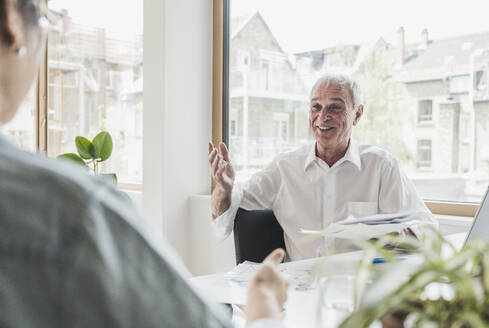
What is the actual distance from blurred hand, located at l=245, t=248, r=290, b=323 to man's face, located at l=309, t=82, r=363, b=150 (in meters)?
1.63

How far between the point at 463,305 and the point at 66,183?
0.49 metres

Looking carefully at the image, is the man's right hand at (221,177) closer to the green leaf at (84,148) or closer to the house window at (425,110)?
the house window at (425,110)

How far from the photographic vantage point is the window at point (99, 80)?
395cm

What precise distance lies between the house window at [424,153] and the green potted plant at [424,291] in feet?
6.55

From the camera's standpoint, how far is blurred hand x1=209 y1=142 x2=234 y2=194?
2.12 metres

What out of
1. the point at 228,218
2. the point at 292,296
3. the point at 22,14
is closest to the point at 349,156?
the point at 228,218

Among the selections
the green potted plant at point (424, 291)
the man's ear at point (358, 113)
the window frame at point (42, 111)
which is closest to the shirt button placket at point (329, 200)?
the man's ear at point (358, 113)

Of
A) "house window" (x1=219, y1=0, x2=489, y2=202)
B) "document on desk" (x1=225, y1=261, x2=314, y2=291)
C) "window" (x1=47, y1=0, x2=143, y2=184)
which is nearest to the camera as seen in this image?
"document on desk" (x1=225, y1=261, x2=314, y2=291)

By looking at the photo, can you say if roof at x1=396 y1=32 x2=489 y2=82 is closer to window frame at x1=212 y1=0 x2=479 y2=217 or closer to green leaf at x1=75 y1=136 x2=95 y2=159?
window frame at x1=212 y1=0 x2=479 y2=217

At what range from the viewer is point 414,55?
258 centimetres

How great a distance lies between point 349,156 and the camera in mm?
2303

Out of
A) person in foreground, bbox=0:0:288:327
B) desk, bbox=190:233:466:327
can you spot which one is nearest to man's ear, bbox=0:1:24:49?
person in foreground, bbox=0:0:288:327

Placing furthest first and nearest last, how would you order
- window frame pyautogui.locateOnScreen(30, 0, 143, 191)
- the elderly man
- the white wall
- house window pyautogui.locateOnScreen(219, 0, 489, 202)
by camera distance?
window frame pyautogui.locateOnScreen(30, 0, 143, 191), the white wall, house window pyautogui.locateOnScreen(219, 0, 489, 202), the elderly man

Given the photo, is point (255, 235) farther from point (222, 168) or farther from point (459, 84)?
point (459, 84)
